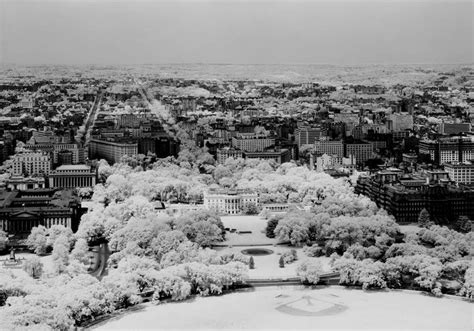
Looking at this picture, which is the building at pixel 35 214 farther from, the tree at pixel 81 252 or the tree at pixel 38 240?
the tree at pixel 81 252

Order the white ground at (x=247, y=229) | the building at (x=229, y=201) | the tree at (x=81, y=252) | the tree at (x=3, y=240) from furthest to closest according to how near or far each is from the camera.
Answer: the building at (x=229, y=201) < the white ground at (x=247, y=229) < the tree at (x=3, y=240) < the tree at (x=81, y=252)

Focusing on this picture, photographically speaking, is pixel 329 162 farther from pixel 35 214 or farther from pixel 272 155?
pixel 35 214

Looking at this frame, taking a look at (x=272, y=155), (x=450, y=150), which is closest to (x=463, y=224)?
(x=450, y=150)

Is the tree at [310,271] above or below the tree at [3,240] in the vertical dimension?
below

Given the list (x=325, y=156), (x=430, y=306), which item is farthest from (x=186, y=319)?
(x=325, y=156)

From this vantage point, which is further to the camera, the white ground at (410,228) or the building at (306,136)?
the building at (306,136)

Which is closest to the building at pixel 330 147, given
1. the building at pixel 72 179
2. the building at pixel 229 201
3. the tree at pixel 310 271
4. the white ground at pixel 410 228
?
the building at pixel 72 179
